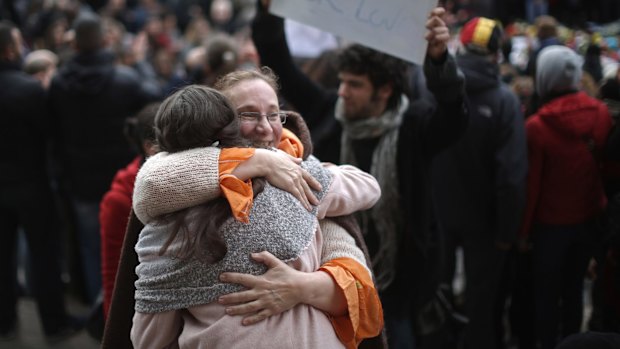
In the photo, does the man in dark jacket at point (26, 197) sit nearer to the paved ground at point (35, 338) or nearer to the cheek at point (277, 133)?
the paved ground at point (35, 338)

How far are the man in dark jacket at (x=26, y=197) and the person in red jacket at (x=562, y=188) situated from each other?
11.1 ft

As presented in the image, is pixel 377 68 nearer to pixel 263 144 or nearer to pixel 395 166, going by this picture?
pixel 395 166

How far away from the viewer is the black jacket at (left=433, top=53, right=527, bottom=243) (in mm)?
4379

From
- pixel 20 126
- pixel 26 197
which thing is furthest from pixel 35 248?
pixel 20 126

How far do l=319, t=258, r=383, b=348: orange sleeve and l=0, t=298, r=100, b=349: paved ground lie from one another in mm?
3474

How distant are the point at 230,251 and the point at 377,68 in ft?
6.36

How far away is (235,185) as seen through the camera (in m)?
2.07

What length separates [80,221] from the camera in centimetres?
569

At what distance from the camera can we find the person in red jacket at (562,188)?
4.36 m

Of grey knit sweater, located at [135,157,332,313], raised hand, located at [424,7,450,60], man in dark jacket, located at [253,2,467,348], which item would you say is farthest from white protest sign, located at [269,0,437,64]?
grey knit sweater, located at [135,157,332,313]

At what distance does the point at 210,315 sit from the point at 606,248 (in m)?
2.46

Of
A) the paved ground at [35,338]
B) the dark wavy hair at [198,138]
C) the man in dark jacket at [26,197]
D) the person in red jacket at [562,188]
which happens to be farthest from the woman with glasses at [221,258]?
the man in dark jacket at [26,197]

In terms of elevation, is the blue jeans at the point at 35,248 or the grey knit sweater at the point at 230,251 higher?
the grey knit sweater at the point at 230,251

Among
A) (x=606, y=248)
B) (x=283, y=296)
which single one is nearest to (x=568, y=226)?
(x=606, y=248)
